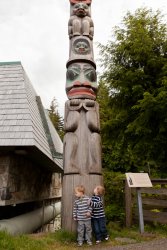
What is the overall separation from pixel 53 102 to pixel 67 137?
30.8 metres

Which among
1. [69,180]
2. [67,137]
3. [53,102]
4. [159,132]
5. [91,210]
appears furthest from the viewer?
[53,102]

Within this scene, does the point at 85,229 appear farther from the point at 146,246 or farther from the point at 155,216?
the point at 155,216

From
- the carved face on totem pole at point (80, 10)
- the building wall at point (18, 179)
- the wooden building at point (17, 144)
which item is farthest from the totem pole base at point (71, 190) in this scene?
the carved face on totem pole at point (80, 10)

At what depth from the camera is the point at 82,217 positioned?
5.98 meters

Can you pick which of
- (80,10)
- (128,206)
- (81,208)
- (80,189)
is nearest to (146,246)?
(81,208)

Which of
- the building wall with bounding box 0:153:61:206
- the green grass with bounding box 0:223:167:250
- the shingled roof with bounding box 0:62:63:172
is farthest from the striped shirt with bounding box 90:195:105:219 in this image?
the building wall with bounding box 0:153:61:206

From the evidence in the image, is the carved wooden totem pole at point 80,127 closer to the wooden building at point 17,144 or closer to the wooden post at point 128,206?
the wooden building at point 17,144

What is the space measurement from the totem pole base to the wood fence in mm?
1563

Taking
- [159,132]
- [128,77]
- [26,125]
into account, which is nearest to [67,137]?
[26,125]

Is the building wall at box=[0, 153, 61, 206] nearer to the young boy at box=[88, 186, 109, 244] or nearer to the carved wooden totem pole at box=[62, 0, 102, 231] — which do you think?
the carved wooden totem pole at box=[62, 0, 102, 231]

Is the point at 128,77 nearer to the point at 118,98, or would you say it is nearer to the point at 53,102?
the point at 118,98

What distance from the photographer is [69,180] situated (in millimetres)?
6641

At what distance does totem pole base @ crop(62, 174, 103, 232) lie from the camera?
20.7 feet

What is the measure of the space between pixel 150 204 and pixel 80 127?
8.75 ft
